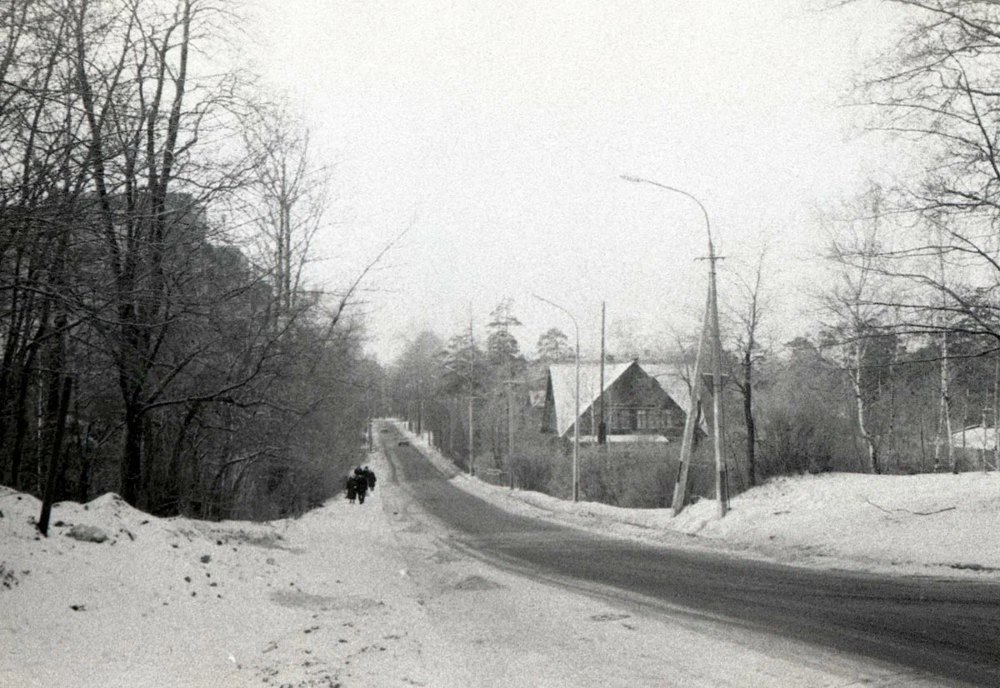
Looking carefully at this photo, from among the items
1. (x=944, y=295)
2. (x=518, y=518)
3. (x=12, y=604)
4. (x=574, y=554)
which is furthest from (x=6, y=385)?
(x=518, y=518)

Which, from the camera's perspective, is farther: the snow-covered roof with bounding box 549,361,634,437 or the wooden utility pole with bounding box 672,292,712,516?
the snow-covered roof with bounding box 549,361,634,437

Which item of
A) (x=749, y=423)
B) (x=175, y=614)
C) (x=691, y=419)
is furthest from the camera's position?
(x=749, y=423)

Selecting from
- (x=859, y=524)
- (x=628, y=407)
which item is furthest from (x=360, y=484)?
(x=628, y=407)

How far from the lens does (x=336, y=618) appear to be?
8.29 metres

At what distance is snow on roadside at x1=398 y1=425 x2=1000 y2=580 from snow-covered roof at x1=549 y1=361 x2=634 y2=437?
28.7m

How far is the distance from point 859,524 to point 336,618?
438 inches

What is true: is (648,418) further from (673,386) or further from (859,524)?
(859,524)

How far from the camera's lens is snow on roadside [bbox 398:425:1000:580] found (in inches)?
492

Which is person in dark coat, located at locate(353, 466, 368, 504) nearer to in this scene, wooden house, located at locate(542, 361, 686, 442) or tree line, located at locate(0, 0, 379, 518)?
tree line, located at locate(0, 0, 379, 518)

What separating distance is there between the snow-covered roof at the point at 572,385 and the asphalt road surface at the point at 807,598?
33.9 metres

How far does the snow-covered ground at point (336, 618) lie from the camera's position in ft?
19.5

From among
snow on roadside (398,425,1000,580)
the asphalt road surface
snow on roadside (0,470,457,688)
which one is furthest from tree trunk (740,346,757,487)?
snow on roadside (0,470,457,688)

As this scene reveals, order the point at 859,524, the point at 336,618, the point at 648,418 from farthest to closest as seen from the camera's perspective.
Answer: the point at 648,418, the point at 859,524, the point at 336,618

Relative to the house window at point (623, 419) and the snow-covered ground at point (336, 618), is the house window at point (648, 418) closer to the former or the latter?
the house window at point (623, 419)
